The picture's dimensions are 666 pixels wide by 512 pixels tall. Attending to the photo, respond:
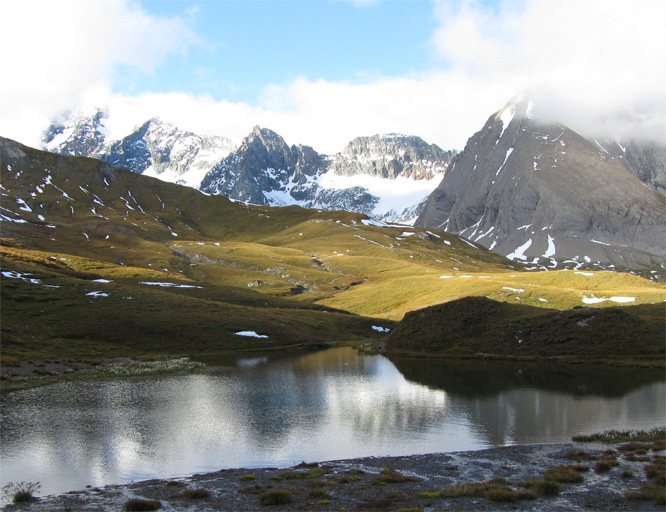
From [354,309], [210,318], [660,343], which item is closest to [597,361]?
[660,343]

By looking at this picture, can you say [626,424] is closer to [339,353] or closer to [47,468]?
[47,468]

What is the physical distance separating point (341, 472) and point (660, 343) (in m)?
59.7

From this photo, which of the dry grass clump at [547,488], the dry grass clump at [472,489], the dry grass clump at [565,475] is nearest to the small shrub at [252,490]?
the dry grass clump at [472,489]

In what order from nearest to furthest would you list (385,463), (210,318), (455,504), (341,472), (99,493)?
(455,504), (99,493), (341,472), (385,463), (210,318)

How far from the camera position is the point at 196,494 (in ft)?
87.2

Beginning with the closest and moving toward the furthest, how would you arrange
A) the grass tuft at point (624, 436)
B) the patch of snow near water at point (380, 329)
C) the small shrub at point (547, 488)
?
the small shrub at point (547, 488) < the grass tuft at point (624, 436) < the patch of snow near water at point (380, 329)

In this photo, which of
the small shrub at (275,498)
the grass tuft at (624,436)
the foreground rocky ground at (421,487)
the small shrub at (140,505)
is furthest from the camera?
the grass tuft at (624,436)

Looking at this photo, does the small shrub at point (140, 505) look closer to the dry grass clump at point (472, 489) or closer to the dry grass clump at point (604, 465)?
the dry grass clump at point (472, 489)

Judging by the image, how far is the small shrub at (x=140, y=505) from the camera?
80.3ft

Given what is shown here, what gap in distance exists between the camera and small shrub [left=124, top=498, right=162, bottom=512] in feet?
80.3

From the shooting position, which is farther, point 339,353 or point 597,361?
point 339,353

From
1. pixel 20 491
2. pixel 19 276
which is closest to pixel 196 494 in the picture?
pixel 20 491

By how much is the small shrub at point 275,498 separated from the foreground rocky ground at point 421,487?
1.8 inches

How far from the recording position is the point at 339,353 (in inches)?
3652
